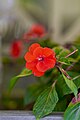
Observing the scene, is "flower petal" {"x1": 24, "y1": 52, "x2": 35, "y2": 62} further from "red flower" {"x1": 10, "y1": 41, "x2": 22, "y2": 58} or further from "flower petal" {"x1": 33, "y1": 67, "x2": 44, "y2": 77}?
"red flower" {"x1": 10, "y1": 41, "x2": 22, "y2": 58}

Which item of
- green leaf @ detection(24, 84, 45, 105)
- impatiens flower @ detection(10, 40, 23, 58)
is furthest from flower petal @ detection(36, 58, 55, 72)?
impatiens flower @ detection(10, 40, 23, 58)

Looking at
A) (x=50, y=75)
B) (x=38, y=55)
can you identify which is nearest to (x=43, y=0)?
(x=50, y=75)

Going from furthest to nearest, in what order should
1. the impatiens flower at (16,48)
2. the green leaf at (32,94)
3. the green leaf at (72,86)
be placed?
the impatiens flower at (16,48), the green leaf at (32,94), the green leaf at (72,86)

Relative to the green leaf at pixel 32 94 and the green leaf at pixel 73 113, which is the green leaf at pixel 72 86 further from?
the green leaf at pixel 32 94

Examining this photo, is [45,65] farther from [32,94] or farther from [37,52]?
[32,94]

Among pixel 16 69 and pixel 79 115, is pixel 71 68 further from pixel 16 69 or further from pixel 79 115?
pixel 16 69

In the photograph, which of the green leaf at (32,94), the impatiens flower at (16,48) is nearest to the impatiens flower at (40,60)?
the green leaf at (32,94)

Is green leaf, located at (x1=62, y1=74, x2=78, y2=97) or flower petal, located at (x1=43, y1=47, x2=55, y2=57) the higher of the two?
flower petal, located at (x1=43, y1=47, x2=55, y2=57)
